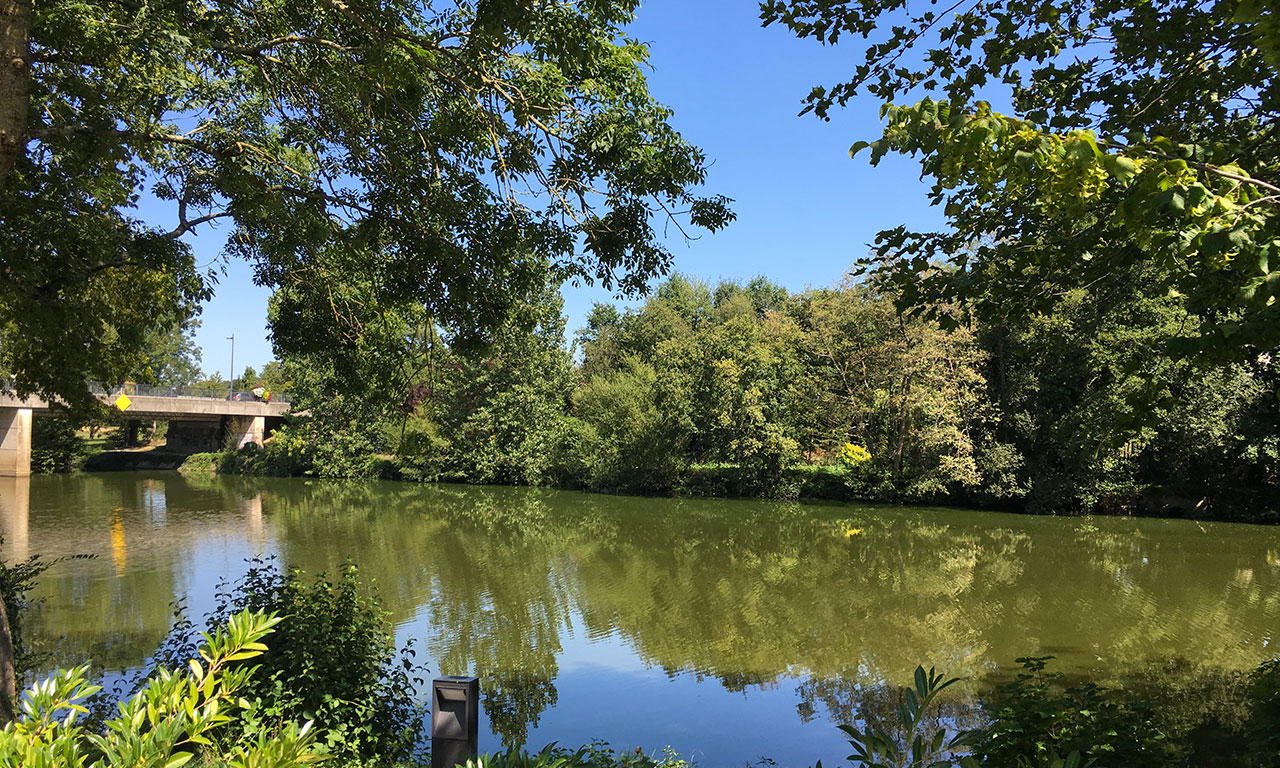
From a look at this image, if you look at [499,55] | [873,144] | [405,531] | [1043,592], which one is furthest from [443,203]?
[405,531]

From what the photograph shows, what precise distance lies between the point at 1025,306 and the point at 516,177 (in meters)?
3.66

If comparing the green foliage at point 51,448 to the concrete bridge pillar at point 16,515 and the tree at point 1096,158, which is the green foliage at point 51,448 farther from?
the tree at point 1096,158

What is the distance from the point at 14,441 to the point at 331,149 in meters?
32.8

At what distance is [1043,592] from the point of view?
12156 mm

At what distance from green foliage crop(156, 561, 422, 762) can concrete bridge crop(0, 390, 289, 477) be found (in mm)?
27319

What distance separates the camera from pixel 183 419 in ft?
124

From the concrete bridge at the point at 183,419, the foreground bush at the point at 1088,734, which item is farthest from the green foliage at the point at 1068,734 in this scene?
the concrete bridge at the point at 183,419

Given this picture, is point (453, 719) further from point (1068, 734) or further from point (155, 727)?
point (1068, 734)

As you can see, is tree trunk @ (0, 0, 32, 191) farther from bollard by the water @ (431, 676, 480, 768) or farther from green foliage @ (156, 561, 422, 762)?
bollard by the water @ (431, 676, 480, 768)

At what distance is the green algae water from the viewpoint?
7641 millimetres

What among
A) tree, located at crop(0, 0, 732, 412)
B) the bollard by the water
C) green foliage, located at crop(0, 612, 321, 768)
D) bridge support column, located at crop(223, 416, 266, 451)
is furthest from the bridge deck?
green foliage, located at crop(0, 612, 321, 768)

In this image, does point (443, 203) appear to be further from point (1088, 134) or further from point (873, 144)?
point (1088, 134)

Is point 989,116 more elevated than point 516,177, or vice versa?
point 516,177

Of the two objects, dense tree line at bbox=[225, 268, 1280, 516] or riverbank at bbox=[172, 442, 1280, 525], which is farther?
riverbank at bbox=[172, 442, 1280, 525]
